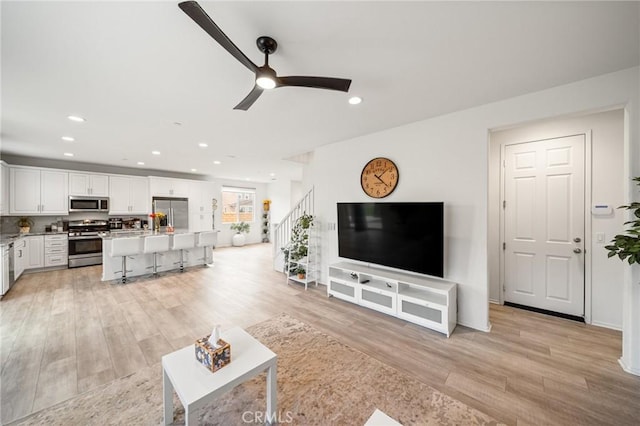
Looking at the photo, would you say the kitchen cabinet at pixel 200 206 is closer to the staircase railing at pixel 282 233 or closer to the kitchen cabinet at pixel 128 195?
the kitchen cabinet at pixel 128 195

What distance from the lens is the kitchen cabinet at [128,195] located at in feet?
20.7

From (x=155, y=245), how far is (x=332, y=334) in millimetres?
4120

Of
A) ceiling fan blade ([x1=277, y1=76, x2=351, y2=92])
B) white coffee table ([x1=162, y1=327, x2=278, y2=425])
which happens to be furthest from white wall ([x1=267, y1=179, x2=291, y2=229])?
white coffee table ([x1=162, y1=327, x2=278, y2=425])

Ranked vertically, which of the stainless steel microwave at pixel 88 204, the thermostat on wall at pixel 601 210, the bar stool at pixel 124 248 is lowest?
the bar stool at pixel 124 248

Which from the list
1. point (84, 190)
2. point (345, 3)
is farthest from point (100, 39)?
point (84, 190)

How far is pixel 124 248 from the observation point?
4.47m

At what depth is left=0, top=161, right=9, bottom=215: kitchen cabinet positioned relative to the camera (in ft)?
15.2

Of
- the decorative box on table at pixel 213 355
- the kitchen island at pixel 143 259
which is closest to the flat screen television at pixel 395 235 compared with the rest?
the decorative box on table at pixel 213 355

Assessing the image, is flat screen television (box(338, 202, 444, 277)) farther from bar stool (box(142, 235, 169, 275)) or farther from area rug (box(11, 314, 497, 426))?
bar stool (box(142, 235, 169, 275))

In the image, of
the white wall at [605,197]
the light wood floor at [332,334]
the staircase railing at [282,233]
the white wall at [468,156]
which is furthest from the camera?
the staircase railing at [282,233]

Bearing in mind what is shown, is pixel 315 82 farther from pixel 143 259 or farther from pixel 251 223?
pixel 251 223

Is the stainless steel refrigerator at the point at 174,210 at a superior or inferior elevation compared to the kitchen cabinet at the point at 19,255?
superior

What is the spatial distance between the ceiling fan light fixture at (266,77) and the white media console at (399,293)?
266cm

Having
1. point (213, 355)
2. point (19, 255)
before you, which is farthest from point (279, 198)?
point (213, 355)
